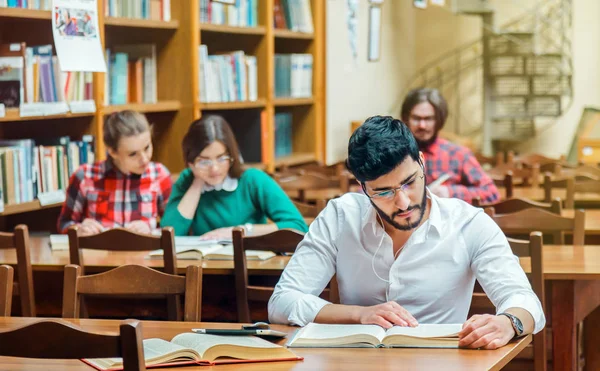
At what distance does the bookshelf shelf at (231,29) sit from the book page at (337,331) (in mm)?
3981

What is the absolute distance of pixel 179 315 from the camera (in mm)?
3256

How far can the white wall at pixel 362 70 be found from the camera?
336 inches

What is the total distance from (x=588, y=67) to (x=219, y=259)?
9.26m

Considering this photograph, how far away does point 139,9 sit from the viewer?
5586 mm

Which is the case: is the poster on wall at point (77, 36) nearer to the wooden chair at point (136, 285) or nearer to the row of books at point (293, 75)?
the wooden chair at point (136, 285)

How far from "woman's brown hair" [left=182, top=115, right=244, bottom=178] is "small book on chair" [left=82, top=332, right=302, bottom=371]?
1.96 meters

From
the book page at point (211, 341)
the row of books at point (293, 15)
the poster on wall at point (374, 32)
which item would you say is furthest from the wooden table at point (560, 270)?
the poster on wall at point (374, 32)

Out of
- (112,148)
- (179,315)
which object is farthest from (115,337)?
(112,148)

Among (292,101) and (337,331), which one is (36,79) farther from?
(292,101)

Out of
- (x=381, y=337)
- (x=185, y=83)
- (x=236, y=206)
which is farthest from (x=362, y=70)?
(x=381, y=337)

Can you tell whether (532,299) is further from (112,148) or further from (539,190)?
(539,190)

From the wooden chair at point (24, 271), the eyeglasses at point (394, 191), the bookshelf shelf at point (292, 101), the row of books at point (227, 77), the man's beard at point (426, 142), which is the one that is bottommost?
the wooden chair at point (24, 271)

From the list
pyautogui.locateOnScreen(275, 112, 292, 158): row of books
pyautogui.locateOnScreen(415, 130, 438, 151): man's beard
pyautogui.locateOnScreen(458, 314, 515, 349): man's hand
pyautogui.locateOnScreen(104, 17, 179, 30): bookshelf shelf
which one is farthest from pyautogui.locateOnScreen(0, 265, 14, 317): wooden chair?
pyautogui.locateOnScreen(275, 112, 292, 158): row of books

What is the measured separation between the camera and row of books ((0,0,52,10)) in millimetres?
4507
